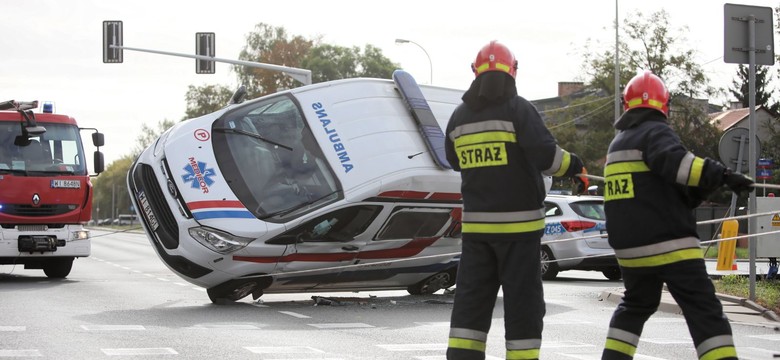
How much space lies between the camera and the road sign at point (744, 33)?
13.1 metres

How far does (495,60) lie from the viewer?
643cm

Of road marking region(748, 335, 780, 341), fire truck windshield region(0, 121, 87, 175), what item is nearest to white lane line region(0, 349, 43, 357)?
road marking region(748, 335, 780, 341)

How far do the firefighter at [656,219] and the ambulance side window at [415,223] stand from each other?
A: 6375mm

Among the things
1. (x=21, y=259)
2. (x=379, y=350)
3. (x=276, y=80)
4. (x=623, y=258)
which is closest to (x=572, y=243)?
(x=21, y=259)

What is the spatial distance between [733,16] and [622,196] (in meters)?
7.33

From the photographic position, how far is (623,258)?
6.56 metres

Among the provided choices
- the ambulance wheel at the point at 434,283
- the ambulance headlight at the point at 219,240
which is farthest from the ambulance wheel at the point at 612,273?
the ambulance headlight at the point at 219,240

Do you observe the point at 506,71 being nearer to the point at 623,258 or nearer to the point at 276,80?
the point at 623,258

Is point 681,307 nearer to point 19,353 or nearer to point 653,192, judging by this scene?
point 653,192

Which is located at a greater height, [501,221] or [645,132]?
[645,132]

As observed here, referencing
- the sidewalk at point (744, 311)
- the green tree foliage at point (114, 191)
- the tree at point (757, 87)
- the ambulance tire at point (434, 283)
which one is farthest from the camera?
the green tree foliage at point (114, 191)

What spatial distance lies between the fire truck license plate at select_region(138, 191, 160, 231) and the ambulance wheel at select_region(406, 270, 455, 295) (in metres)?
3.42

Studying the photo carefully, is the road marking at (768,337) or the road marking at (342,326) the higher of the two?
the road marking at (342,326)

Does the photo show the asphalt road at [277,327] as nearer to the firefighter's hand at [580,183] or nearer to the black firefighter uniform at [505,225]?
the firefighter's hand at [580,183]
